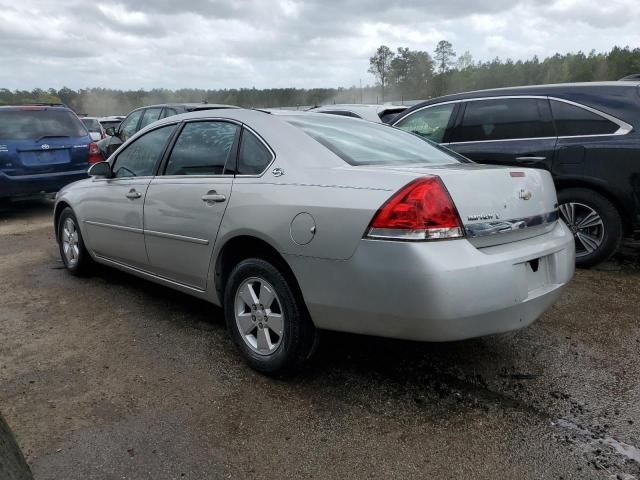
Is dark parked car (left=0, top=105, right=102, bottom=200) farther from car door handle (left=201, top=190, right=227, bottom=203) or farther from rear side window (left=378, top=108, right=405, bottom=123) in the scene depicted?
car door handle (left=201, top=190, right=227, bottom=203)

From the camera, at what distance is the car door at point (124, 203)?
A: 4168mm

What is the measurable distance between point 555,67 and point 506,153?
195ft

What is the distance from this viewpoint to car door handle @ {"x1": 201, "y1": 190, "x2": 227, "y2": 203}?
3.36 meters

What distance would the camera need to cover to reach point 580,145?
16.6 ft

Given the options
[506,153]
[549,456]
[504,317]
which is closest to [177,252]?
[504,317]

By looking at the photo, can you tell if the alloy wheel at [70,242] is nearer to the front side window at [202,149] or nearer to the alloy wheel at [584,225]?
the front side window at [202,149]

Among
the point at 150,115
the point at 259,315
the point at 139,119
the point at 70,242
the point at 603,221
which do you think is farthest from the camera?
the point at 139,119

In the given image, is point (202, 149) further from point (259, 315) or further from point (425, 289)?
point (425, 289)

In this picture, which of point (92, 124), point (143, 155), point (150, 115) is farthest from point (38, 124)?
point (92, 124)

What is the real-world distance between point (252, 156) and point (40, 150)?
6345mm

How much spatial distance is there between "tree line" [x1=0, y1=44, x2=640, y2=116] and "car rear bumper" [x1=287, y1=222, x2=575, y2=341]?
1733 inches

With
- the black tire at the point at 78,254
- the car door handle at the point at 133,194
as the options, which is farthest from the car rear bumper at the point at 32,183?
the car door handle at the point at 133,194

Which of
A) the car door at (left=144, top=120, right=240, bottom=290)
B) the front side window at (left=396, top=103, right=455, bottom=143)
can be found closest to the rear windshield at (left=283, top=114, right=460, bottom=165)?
the car door at (left=144, top=120, right=240, bottom=290)

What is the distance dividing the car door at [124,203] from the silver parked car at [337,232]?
50 millimetres
